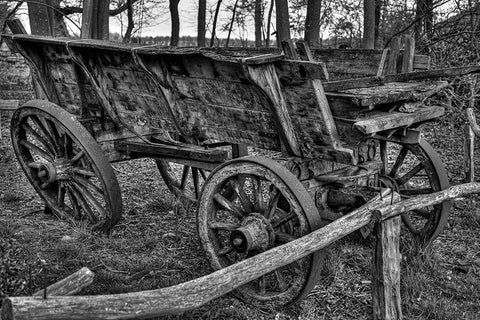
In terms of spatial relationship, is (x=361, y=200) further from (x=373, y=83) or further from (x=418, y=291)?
(x=373, y=83)

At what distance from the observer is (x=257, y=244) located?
12.2 feet

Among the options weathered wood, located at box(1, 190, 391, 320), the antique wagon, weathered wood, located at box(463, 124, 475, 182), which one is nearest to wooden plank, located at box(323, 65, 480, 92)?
the antique wagon

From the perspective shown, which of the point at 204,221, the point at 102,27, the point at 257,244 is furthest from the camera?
the point at 102,27

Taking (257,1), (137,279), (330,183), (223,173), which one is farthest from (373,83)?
(257,1)

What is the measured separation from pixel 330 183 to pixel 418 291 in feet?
3.19

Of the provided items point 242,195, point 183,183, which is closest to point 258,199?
point 242,195

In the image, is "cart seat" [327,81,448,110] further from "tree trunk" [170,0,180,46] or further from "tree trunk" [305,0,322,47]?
"tree trunk" [170,0,180,46]

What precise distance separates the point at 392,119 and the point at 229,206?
1.22 m

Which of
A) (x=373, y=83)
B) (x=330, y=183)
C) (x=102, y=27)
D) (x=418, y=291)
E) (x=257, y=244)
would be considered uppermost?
(x=102, y=27)

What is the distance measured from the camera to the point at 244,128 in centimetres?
399

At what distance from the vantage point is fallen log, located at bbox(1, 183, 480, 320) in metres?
2.29

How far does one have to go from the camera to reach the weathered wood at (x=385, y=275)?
11.2 ft

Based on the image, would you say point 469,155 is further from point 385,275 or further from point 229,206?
point 229,206

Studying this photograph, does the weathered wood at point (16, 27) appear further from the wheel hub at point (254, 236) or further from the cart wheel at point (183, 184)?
the wheel hub at point (254, 236)
